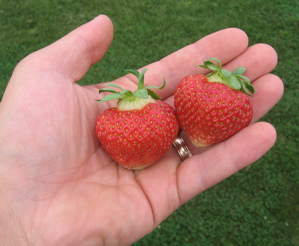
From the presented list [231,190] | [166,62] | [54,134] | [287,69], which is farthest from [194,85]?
[287,69]

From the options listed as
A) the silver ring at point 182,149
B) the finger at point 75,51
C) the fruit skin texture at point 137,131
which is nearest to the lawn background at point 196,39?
the silver ring at point 182,149

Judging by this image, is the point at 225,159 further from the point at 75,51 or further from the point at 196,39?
the point at 196,39

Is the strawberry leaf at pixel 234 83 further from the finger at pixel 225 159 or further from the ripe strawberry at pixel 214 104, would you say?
the finger at pixel 225 159

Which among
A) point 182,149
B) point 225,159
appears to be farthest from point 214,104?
point 182,149

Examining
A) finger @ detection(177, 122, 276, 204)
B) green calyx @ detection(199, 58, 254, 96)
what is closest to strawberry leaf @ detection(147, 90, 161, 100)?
green calyx @ detection(199, 58, 254, 96)

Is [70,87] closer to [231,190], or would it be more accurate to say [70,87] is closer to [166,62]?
[166,62]

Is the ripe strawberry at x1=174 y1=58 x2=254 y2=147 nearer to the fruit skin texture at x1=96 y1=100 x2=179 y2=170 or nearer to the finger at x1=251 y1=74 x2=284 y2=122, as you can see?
the fruit skin texture at x1=96 y1=100 x2=179 y2=170

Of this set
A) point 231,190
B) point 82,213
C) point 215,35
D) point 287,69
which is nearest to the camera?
point 82,213
